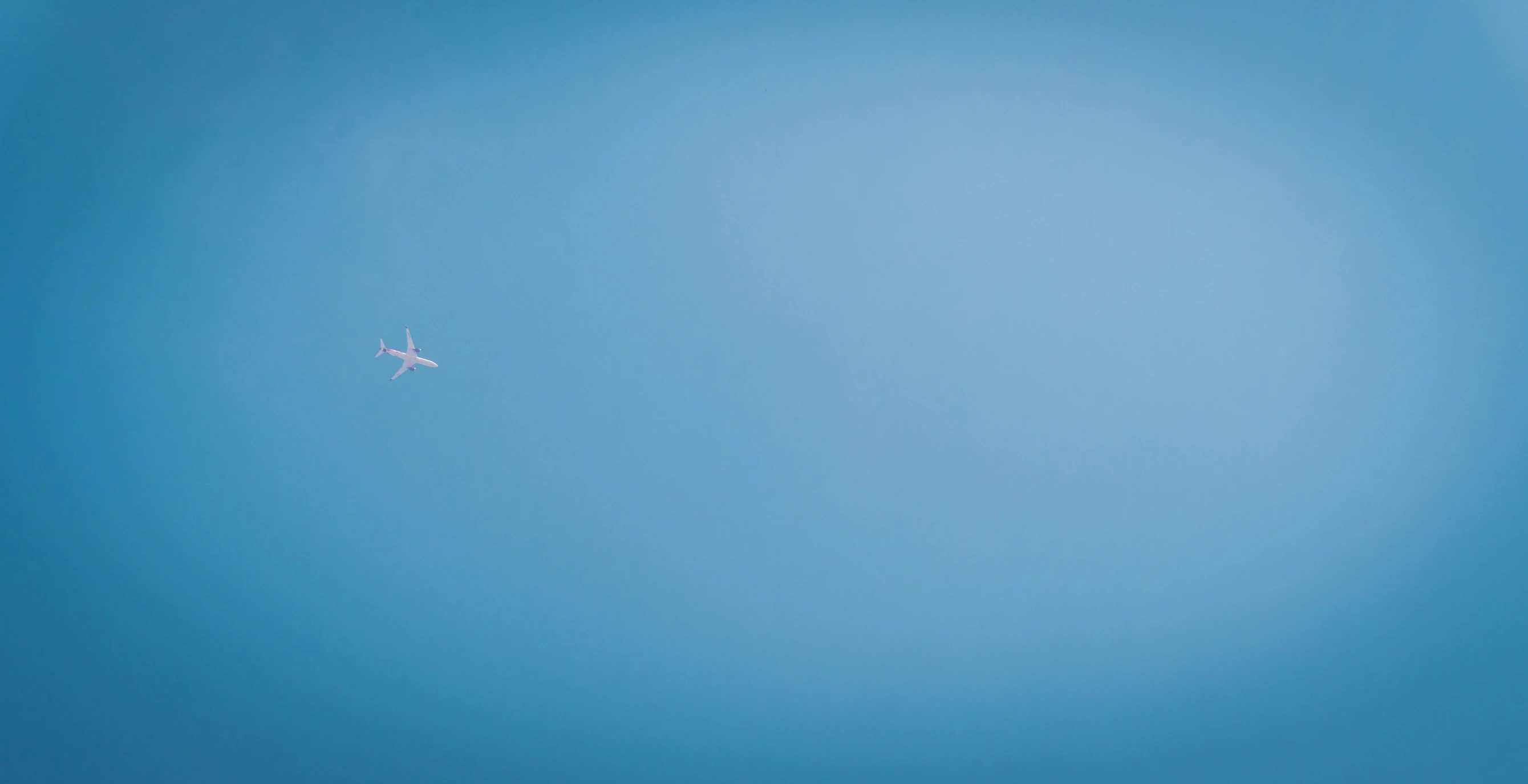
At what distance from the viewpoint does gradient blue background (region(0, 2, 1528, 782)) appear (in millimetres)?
3449

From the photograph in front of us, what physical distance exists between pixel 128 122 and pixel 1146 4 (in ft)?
13.3

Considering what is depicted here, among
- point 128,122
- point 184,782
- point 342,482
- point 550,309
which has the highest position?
point 128,122

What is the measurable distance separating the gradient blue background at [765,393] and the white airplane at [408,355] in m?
0.06

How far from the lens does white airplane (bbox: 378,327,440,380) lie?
3.36 metres

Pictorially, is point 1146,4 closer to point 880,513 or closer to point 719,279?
point 719,279

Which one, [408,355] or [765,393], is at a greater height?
[765,393]

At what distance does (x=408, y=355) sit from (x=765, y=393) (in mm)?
1417

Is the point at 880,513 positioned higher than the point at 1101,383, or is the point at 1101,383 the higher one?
the point at 1101,383

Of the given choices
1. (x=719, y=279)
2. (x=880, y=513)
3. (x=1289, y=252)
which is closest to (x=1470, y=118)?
(x=1289, y=252)

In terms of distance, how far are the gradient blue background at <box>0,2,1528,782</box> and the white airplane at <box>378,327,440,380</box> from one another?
0.06m

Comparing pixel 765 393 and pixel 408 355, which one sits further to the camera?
pixel 765 393

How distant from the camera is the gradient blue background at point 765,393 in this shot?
11.3ft

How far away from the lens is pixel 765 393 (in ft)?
12.0

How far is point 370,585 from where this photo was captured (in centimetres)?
371
